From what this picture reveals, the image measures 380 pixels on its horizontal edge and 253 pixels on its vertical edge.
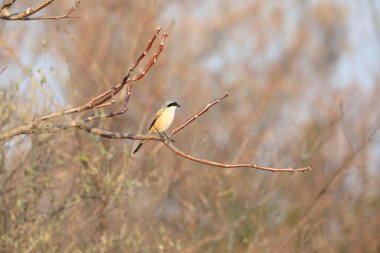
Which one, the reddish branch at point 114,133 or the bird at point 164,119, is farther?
the bird at point 164,119

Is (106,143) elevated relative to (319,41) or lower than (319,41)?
lower

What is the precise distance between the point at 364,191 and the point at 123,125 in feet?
24.2

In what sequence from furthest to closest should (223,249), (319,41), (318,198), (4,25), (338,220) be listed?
(319,41) < (223,249) < (338,220) < (318,198) < (4,25)

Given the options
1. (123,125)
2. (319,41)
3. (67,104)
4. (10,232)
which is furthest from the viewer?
(319,41)

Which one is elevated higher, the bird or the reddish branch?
the bird

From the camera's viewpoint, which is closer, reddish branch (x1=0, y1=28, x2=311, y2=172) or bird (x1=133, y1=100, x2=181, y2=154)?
reddish branch (x1=0, y1=28, x2=311, y2=172)

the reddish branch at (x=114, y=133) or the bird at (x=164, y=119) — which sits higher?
the bird at (x=164, y=119)

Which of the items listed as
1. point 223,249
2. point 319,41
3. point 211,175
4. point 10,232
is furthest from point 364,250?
point 319,41

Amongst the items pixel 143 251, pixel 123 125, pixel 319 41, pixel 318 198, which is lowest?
pixel 143 251

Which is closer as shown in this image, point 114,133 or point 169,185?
point 114,133

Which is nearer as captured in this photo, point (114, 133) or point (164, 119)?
point (114, 133)

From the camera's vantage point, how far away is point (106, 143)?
359 inches

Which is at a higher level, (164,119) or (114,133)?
(164,119)

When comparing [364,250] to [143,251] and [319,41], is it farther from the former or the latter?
[319,41]
